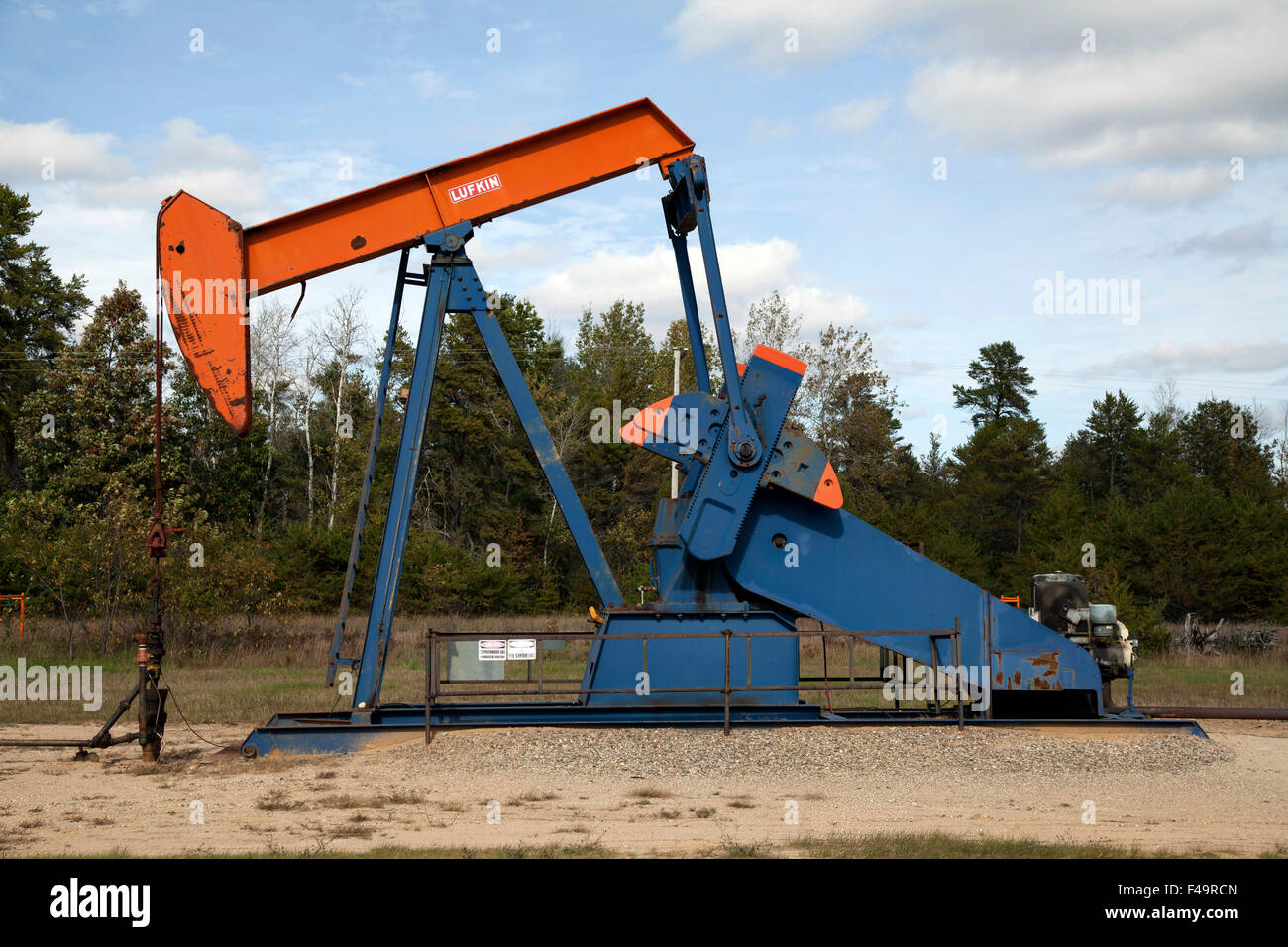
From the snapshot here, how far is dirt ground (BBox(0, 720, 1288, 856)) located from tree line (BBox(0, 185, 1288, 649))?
39.2ft

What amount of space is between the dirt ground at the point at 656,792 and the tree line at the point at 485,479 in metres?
11.9

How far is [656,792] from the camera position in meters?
7.67

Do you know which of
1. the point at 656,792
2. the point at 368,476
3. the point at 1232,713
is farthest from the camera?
the point at 1232,713

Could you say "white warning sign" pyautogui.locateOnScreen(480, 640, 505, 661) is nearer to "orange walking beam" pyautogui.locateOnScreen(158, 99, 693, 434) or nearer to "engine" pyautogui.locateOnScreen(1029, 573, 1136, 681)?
"orange walking beam" pyautogui.locateOnScreen(158, 99, 693, 434)

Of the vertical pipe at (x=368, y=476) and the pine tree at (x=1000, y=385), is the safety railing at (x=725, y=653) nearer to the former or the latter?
the vertical pipe at (x=368, y=476)

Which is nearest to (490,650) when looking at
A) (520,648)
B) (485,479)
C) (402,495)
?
(520,648)

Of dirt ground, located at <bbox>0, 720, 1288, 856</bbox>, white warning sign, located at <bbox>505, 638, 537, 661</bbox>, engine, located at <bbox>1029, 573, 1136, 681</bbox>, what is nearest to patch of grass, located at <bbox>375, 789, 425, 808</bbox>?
dirt ground, located at <bbox>0, 720, 1288, 856</bbox>

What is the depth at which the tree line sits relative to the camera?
26.7 meters

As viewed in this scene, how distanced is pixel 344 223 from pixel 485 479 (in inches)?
1153

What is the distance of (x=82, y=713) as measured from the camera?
41.6 ft

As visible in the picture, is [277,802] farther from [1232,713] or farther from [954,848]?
[1232,713]

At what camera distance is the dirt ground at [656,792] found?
21.4 ft

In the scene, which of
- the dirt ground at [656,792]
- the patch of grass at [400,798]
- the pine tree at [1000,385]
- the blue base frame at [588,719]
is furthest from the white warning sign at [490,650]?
the pine tree at [1000,385]

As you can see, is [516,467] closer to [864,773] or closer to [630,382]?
[630,382]
